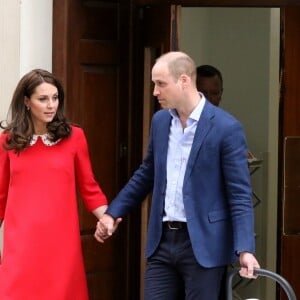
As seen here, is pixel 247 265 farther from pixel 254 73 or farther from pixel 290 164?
pixel 254 73

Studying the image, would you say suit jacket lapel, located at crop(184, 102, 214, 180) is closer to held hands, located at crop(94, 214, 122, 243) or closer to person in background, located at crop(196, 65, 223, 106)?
held hands, located at crop(94, 214, 122, 243)

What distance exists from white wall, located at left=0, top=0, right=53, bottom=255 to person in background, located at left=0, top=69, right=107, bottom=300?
0.78 m

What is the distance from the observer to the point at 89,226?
5121 millimetres

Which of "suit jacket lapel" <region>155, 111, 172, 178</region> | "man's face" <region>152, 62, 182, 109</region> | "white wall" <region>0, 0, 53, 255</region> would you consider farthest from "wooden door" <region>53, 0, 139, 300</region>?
"man's face" <region>152, 62, 182, 109</region>

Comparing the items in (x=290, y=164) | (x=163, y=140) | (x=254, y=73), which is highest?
(x=254, y=73)

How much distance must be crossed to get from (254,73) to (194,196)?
3.14 meters

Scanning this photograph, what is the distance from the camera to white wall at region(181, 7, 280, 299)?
21.4ft

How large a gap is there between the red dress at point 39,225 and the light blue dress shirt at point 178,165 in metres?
0.54

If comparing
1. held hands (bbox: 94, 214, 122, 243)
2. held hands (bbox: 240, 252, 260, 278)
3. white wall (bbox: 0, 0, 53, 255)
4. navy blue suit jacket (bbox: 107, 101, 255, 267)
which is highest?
white wall (bbox: 0, 0, 53, 255)

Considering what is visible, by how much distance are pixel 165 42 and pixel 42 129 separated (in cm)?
117

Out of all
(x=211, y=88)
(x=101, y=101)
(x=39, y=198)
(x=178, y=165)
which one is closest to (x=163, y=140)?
(x=178, y=165)

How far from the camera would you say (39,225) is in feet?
13.4

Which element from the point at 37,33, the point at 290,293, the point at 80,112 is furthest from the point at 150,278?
the point at 37,33

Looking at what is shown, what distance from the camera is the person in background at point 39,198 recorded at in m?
4.09
